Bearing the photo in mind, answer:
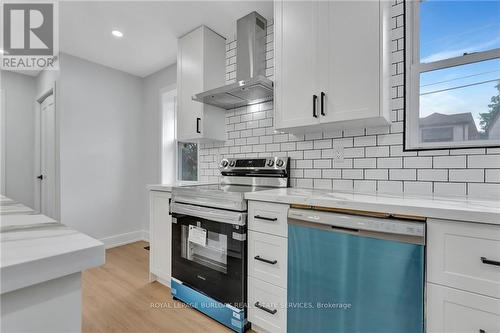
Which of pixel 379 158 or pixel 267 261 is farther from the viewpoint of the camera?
pixel 379 158

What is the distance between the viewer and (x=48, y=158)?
11.9ft

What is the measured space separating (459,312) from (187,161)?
3.14 meters

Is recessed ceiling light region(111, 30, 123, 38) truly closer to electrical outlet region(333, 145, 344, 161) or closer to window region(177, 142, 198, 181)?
window region(177, 142, 198, 181)

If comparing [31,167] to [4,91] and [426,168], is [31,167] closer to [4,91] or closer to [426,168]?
[4,91]

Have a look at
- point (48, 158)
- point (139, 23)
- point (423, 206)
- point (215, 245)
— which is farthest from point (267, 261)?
point (48, 158)

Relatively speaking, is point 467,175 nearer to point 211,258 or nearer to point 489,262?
point 489,262

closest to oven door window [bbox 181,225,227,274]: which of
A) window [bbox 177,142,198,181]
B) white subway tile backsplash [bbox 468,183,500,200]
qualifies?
window [bbox 177,142,198,181]

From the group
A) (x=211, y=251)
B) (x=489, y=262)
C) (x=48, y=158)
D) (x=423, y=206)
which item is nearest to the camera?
(x=489, y=262)

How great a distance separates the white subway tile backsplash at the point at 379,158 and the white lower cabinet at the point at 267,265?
66 cm

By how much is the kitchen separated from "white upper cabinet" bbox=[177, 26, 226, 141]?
2cm

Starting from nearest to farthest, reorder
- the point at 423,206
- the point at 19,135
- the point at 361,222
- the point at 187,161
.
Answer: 1. the point at 423,206
2. the point at 361,222
3. the point at 187,161
4. the point at 19,135

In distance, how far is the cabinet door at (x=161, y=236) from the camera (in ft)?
7.52

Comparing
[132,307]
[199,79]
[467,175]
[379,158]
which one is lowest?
[132,307]

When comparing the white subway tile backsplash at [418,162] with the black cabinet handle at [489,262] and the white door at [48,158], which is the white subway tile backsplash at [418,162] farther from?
the white door at [48,158]
